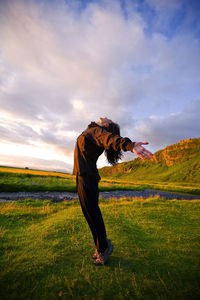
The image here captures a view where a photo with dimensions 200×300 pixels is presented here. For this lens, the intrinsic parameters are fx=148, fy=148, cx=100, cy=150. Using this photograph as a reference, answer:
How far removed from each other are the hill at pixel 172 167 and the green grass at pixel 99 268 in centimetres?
12160

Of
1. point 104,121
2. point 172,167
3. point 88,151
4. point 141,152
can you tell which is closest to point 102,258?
point 88,151

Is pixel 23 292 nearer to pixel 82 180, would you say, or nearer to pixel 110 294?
pixel 110 294

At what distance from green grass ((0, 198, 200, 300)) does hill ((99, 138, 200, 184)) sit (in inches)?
4788

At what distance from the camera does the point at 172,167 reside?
146000 mm

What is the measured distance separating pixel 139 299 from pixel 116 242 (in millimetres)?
1917

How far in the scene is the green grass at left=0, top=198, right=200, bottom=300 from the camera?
2.38 metres

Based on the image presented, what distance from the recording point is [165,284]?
8.33ft

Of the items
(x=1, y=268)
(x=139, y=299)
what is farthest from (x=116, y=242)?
(x=1, y=268)

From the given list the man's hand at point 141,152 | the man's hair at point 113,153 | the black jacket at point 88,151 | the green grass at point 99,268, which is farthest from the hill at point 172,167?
the man's hand at point 141,152

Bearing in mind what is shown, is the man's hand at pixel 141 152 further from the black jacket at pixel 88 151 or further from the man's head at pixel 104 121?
the man's head at pixel 104 121

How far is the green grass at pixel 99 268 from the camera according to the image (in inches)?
93.9

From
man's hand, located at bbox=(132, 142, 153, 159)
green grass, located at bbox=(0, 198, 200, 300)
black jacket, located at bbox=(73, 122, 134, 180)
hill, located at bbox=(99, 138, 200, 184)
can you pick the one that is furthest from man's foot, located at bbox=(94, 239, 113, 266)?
hill, located at bbox=(99, 138, 200, 184)

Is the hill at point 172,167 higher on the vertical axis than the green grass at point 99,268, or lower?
higher

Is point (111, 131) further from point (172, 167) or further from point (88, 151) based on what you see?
point (172, 167)
